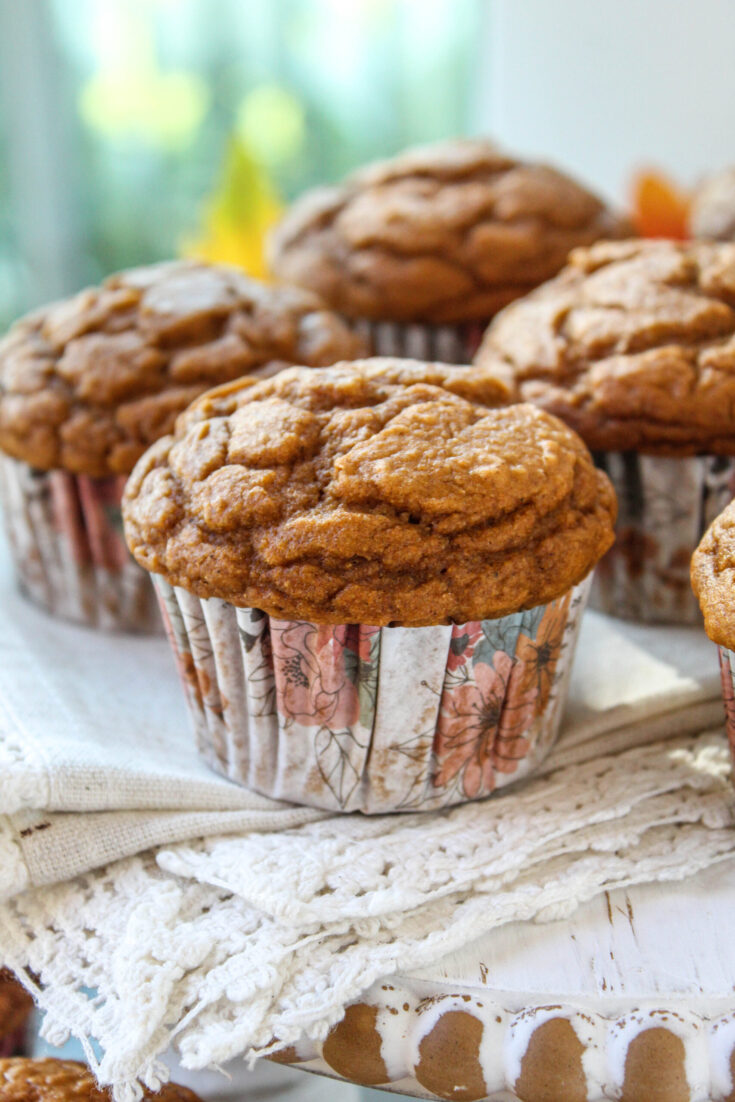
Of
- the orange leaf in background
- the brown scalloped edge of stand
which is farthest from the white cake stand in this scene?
the orange leaf in background

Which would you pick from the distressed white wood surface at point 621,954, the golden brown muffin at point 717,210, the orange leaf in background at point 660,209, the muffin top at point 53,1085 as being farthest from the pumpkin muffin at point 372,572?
the orange leaf in background at point 660,209

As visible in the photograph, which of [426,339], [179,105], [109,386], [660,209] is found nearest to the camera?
[109,386]

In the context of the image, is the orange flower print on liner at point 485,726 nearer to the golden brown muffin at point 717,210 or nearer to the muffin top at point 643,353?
the muffin top at point 643,353

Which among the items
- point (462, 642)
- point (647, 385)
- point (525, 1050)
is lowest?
point (525, 1050)

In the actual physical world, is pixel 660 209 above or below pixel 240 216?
above

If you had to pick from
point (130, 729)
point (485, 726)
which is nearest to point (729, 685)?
point (485, 726)

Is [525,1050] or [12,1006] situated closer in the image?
[525,1050]

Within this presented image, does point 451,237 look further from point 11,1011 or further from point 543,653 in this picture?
point 11,1011
